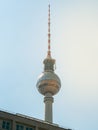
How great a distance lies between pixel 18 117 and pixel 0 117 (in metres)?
4.29

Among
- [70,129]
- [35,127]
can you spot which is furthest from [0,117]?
[70,129]

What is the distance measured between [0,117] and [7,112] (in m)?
1.97

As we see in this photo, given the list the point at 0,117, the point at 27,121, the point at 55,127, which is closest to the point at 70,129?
the point at 55,127

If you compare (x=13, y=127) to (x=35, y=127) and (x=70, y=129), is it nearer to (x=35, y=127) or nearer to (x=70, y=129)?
(x=35, y=127)

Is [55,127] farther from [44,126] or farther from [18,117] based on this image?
[18,117]

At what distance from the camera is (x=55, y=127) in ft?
331

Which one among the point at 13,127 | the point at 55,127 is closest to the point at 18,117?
the point at 13,127

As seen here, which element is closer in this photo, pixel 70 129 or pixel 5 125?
pixel 5 125

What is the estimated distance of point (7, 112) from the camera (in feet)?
314

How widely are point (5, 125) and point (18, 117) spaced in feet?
11.2

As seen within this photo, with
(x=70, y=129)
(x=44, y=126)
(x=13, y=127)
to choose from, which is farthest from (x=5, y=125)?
(x=70, y=129)

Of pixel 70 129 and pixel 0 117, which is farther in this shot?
pixel 70 129

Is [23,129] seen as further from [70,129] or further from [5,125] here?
[70,129]

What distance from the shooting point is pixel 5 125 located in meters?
95.5
